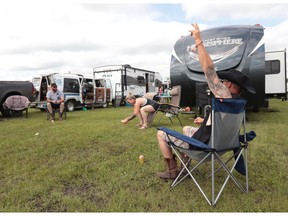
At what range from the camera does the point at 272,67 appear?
27.1ft

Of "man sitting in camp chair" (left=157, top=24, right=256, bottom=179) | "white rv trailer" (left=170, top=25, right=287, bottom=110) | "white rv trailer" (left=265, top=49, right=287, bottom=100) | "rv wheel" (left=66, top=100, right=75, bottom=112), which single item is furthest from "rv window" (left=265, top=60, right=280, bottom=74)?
"rv wheel" (left=66, top=100, right=75, bottom=112)

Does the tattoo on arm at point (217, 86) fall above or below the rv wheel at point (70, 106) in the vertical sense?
above

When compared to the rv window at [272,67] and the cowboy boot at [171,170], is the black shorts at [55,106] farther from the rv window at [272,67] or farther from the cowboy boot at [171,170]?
the rv window at [272,67]

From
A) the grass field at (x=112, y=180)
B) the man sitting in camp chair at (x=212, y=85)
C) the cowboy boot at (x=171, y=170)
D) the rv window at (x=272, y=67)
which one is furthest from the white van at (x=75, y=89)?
the man sitting in camp chair at (x=212, y=85)

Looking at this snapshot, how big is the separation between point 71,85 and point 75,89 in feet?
1.07

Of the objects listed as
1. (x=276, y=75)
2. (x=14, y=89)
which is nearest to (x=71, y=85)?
(x=14, y=89)

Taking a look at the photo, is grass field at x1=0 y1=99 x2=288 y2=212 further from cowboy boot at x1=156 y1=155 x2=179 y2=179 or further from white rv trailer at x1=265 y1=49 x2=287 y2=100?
white rv trailer at x1=265 y1=49 x2=287 y2=100

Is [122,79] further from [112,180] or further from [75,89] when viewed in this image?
[112,180]

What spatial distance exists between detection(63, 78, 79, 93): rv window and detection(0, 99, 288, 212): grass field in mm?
7731

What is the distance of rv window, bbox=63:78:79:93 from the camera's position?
1235cm

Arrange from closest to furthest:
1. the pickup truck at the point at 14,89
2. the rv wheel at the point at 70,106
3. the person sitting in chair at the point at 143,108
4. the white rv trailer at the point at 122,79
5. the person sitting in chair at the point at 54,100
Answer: the person sitting in chair at the point at 143,108 < the person sitting in chair at the point at 54,100 < the pickup truck at the point at 14,89 < the rv wheel at the point at 70,106 < the white rv trailer at the point at 122,79

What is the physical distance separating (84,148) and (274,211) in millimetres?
3088

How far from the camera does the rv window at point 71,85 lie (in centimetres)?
1235

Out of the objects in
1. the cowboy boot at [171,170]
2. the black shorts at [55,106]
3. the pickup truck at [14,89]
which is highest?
the pickup truck at [14,89]
